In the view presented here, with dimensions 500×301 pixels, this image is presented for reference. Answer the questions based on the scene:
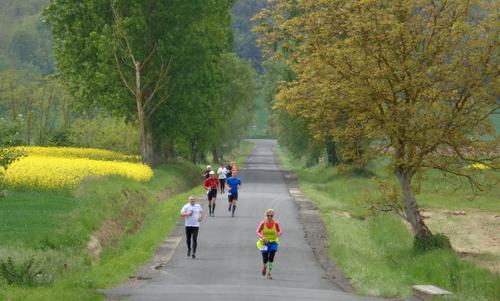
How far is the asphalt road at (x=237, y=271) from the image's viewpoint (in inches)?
752

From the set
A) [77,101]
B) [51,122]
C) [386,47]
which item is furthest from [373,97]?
[51,122]

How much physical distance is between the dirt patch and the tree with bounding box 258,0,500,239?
3856 mm

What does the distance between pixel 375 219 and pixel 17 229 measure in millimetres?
18443

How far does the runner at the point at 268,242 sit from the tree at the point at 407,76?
286 inches

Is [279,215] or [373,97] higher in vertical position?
[373,97]

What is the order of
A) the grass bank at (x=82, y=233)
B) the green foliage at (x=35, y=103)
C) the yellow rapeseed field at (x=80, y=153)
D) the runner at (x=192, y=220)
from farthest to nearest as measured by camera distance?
the green foliage at (x=35, y=103) → the yellow rapeseed field at (x=80, y=153) → the runner at (x=192, y=220) → the grass bank at (x=82, y=233)

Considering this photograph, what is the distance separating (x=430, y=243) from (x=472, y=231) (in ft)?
43.3

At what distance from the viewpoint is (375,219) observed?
131 ft

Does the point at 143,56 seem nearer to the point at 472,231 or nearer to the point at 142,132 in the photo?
the point at 142,132

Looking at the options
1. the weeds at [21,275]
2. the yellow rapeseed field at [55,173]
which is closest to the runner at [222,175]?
the yellow rapeseed field at [55,173]

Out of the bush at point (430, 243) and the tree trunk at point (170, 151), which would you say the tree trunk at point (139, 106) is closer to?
the tree trunk at point (170, 151)

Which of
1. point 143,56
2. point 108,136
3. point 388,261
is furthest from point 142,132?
point 388,261

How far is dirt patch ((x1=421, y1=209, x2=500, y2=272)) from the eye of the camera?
33.8 metres

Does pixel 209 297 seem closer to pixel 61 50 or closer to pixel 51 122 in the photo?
pixel 61 50
